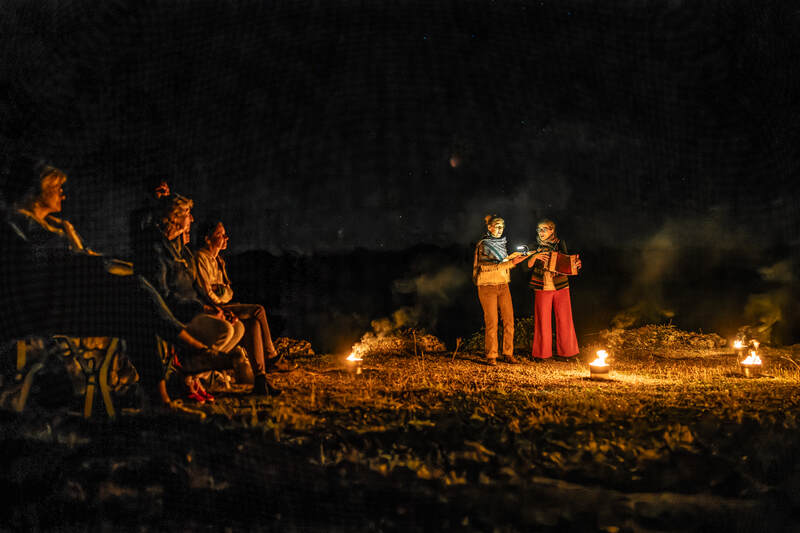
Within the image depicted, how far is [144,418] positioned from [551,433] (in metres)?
4.28

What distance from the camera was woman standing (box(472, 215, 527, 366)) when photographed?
9.84m

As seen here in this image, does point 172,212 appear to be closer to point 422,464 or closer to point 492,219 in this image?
point 422,464

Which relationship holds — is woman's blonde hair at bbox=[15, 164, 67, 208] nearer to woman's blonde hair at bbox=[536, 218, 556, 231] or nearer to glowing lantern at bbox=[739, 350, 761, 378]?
woman's blonde hair at bbox=[536, 218, 556, 231]

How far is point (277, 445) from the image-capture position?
5777mm

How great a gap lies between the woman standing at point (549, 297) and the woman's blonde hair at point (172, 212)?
5591 mm

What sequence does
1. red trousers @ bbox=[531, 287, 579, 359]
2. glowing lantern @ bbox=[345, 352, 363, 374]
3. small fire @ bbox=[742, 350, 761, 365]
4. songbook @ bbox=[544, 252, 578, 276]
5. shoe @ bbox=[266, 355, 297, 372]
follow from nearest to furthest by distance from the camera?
small fire @ bbox=[742, 350, 761, 365] < glowing lantern @ bbox=[345, 352, 363, 374] < shoe @ bbox=[266, 355, 297, 372] < songbook @ bbox=[544, 252, 578, 276] < red trousers @ bbox=[531, 287, 579, 359]

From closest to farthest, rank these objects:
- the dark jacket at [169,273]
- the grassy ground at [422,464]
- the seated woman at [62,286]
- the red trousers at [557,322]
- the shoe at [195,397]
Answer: the grassy ground at [422,464]
the seated woman at [62,286]
the dark jacket at [169,273]
the shoe at [195,397]
the red trousers at [557,322]

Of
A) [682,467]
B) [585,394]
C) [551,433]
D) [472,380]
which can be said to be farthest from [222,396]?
[682,467]

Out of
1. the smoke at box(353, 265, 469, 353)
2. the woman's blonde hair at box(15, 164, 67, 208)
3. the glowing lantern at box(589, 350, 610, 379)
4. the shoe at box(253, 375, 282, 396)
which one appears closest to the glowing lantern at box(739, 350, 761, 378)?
the glowing lantern at box(589, 350, 610, 379)

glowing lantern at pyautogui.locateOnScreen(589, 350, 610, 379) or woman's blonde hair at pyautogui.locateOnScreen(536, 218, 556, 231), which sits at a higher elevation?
woman's blonde hair at pyautogui.locateOnScreen(536, 218, 556, 231)

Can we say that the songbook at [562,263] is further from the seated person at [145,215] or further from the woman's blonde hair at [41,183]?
the woman's blonde hair at [41,183]

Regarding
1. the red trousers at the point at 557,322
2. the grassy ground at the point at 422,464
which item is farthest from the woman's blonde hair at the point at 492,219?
the grassy ground at the point at 422,464

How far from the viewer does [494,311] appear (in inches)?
396

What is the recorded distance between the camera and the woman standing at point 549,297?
9.99 m
